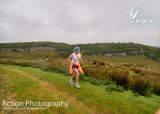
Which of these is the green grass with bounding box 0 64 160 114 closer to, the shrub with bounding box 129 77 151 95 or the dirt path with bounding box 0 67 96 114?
the dirt path with bounding box 0 67 96 114

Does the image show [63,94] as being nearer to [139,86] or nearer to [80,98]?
[80,98]

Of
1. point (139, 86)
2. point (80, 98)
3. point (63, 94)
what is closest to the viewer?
point (80, 98)

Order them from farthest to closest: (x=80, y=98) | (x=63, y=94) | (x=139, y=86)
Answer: (x=139, y=86)
(x=63, y=94)
(x=80, y=98)

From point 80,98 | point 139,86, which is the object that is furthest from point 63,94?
point 139,86

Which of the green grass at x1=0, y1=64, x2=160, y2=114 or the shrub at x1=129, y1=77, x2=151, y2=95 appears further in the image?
the shrub at x1=129, y1=77, x2=151, y2=95

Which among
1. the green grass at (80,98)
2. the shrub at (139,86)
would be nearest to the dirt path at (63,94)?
the green grass at (80,98)

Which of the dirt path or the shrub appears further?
the shrub

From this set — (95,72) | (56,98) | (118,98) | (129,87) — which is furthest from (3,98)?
(95,72)

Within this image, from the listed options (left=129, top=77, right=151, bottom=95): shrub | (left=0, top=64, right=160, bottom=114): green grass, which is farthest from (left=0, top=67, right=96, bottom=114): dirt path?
(left=129, top=77, right=151, bottom=95): shrub

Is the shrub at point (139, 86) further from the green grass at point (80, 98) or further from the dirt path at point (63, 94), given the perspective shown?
the dirt path at point (63, 94)

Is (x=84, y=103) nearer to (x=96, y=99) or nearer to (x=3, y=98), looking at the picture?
(x=96, y=99)

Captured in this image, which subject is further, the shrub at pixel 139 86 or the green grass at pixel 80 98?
the shrub at pixel 139 86

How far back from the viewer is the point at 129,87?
17.4 metres

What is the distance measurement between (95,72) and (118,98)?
8149 millimetres
